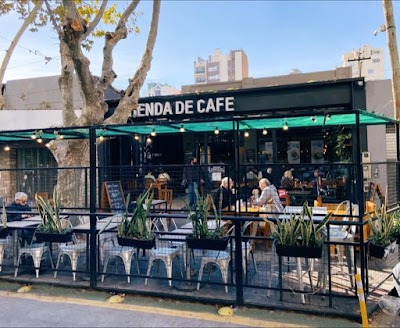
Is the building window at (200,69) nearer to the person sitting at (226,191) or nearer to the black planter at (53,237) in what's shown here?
the person sitting at (226,191)

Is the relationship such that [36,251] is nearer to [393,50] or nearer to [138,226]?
[138,226]

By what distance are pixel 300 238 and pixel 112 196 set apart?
17.9 feet

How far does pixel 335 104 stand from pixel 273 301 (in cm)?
789

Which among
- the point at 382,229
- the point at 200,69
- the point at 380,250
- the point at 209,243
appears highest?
the point at 200,69

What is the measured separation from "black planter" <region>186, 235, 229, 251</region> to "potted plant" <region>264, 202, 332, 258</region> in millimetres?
613

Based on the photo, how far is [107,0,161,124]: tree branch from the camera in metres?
8.04

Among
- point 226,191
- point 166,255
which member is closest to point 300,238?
point 166,255

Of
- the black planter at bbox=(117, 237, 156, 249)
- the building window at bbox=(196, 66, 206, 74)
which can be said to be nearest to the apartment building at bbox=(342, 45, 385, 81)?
the black planter at bbox=(117, 237, 156, 249)

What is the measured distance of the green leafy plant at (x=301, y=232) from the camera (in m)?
3.67

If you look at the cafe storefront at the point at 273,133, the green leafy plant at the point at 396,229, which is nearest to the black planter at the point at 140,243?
the green leafy plant at the point at 396,229

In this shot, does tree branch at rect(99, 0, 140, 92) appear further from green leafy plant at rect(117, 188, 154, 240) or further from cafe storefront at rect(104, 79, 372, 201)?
green leafy plant at rect(117, 188, 154, 240)

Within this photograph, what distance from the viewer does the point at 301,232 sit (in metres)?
3.71

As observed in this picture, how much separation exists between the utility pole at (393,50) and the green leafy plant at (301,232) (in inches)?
155

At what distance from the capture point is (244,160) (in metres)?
12.6
